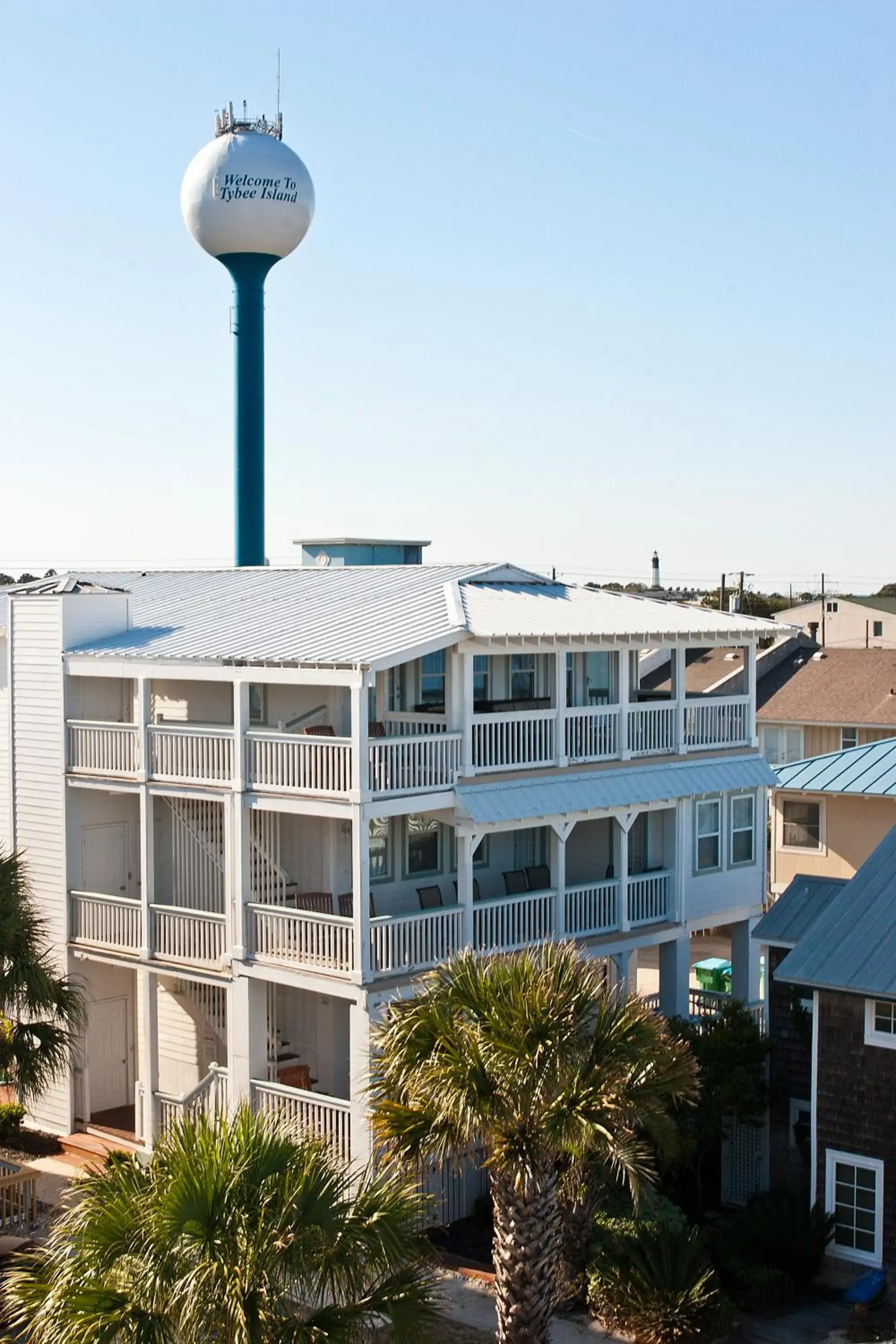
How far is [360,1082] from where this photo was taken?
2078cm

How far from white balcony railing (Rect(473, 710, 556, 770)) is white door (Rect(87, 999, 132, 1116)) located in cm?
813

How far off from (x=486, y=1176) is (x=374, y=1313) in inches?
416

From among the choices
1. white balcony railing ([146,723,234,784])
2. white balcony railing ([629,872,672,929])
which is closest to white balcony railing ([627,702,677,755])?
white balcony railing ([629,872,672,929])

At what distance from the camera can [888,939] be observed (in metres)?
18.9

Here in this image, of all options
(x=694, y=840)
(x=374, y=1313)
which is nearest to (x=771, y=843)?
(x=694, y=840)

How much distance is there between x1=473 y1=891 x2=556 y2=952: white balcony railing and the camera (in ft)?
74.4

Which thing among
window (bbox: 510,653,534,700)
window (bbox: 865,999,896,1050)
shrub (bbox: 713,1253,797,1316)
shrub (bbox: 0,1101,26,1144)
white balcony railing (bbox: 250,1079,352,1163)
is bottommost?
shrub (bbox: 0,1101,26,1144)

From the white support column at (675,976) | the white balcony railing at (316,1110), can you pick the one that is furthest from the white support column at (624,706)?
the white balcony railing at (316,1110)

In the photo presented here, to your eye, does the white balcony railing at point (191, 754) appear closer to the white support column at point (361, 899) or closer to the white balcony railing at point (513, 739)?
the white support column at point (361, 899)

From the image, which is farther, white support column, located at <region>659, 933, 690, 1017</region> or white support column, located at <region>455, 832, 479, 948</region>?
white support column, located at <region>659, 933, 690, 1017</region>

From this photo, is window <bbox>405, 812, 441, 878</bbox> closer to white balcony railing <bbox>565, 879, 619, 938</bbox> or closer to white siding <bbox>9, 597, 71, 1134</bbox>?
white balcony railing <bbox>565, 879, 619, 938</bbox>

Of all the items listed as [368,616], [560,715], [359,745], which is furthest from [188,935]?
[560,715]

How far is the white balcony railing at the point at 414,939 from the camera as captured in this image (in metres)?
21.0

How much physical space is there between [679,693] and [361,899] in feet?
25.8
